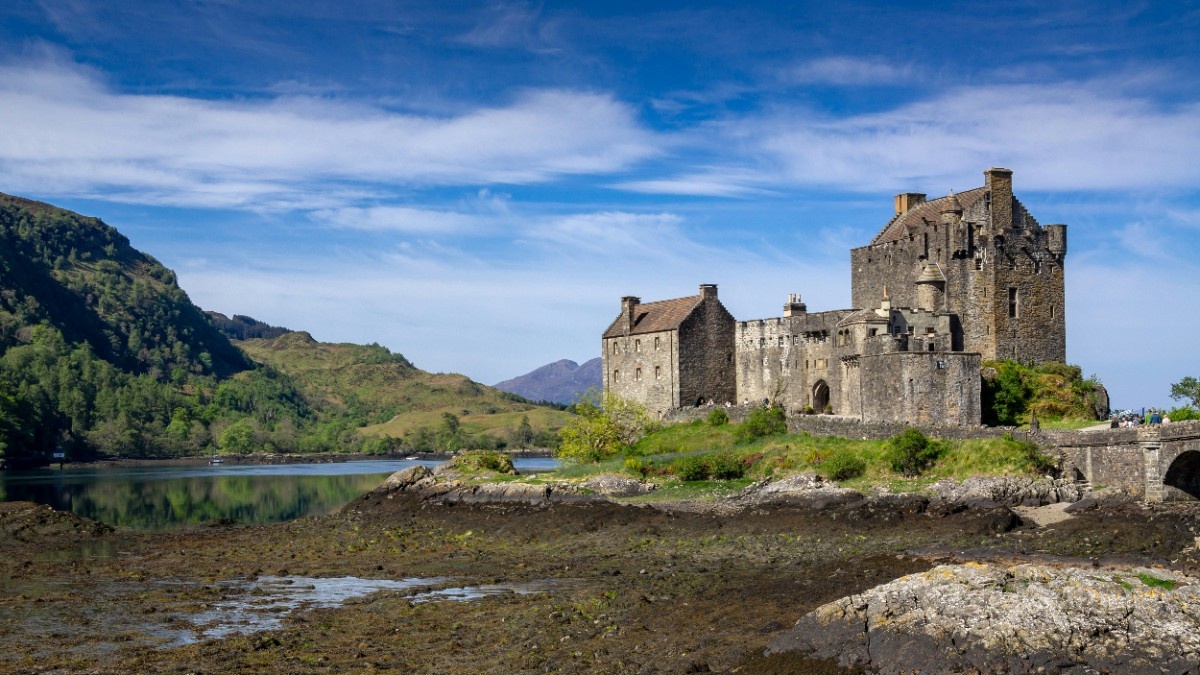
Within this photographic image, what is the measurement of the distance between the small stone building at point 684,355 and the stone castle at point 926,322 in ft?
0.80

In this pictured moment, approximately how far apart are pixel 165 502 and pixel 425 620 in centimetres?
5061

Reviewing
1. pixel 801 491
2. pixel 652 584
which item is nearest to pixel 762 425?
pixel 801 491

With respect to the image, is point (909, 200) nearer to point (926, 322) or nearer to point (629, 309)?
point (926, 322)

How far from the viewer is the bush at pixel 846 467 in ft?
147

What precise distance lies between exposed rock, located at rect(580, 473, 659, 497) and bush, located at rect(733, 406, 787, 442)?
6.82 m

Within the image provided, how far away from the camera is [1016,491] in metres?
38.8

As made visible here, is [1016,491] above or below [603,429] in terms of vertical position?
below

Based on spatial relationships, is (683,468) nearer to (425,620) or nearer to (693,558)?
(693,558)

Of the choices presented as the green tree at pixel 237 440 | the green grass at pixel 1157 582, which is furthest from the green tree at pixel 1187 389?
the green tree at pixel 237 440

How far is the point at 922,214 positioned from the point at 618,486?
1972 centimetres

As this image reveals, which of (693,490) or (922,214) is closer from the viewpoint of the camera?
(693,490)

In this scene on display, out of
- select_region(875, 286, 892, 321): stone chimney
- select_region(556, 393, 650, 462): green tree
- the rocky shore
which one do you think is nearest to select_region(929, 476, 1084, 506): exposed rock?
the rocky shore

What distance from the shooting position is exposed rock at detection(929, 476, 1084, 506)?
38.5 m

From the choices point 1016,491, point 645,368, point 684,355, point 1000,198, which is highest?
point 1000,198
